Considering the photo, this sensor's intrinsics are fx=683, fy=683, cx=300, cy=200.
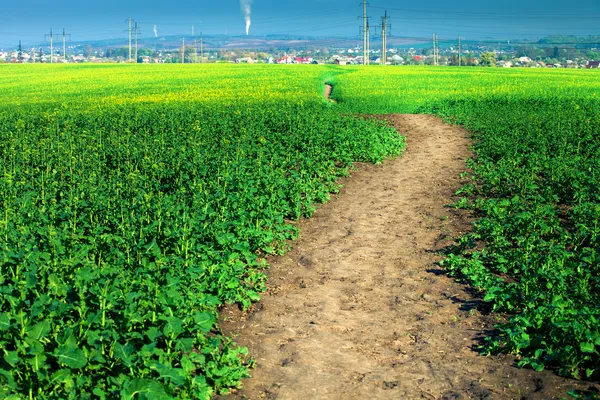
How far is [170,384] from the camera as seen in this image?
5344 millimetres

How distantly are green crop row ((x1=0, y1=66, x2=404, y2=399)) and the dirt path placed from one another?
38 centimetres

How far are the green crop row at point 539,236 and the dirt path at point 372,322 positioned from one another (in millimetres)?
328

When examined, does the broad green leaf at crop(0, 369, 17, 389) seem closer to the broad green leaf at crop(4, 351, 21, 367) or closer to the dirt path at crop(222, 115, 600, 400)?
the broad green leaf at crop(4, 351, 21, 367)

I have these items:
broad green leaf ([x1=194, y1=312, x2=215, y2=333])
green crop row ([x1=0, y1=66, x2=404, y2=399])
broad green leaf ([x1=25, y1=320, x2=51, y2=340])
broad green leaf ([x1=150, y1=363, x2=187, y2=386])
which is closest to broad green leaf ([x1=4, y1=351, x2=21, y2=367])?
green crop row ([x1=0, y1=66, x2=404, y2=399])

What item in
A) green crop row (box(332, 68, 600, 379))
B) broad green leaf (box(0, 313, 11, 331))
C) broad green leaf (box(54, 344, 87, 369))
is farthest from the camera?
green crop row (box(332, 68, 600, 379))

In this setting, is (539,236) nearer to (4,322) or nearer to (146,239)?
(146,239)

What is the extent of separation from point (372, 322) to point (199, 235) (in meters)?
2.49

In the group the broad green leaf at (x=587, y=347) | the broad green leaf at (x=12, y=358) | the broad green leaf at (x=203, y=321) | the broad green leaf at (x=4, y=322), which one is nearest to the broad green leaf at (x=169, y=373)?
the broad green leaf at (x=203, y=321)

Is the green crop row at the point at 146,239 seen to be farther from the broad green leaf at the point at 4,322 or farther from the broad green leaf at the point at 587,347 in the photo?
the broad green leaf at the point at 587,347

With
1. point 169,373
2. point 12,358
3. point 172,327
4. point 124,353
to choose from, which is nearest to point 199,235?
point 172,327

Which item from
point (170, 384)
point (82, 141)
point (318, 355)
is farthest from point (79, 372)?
point (82, 141)

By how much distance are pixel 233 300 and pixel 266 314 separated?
42 cm

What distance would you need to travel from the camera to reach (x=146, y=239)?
8703 millimetres

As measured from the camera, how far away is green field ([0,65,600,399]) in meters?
5.64
